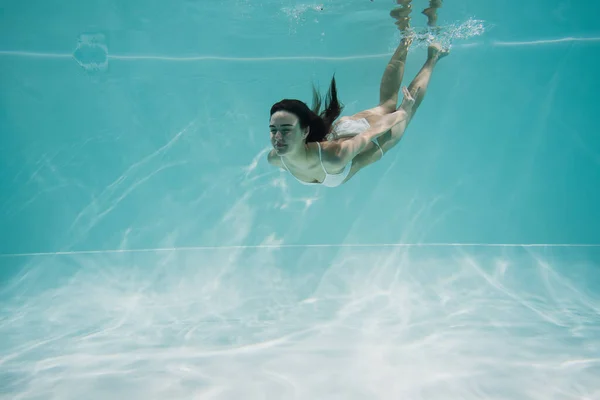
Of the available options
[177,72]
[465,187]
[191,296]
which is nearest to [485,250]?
[465,187]

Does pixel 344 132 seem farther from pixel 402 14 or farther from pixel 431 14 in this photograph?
pixel 402 14

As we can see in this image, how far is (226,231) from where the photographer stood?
351 inches

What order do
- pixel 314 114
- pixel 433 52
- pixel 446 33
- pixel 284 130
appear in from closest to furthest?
pixel 284 130 < pixel 314 114 < pixel 433 52 < pixel 446 33

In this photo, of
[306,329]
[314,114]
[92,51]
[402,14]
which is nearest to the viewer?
[314,114]

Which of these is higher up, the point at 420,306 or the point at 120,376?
the point at 120,376

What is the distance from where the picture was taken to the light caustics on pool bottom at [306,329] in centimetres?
310

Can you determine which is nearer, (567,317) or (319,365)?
(319,365)

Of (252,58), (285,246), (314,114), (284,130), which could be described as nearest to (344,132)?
(314,114)

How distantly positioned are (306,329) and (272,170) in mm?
5428

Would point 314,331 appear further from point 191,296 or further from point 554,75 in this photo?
point 554,75

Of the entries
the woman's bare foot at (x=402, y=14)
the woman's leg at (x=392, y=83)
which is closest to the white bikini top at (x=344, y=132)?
the woman's leg at (x=392, y=83)

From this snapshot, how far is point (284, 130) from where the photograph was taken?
140 inches

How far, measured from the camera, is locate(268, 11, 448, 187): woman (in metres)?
3.61

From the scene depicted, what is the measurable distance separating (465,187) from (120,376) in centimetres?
867
